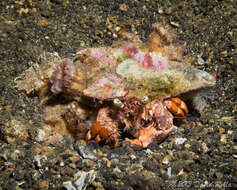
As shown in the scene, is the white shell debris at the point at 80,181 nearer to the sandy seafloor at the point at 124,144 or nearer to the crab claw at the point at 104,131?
the sandy seafloor at the point at 124,144

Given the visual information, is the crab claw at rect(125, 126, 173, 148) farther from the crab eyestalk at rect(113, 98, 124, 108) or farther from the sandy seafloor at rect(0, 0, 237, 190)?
the crab eyestalk at rect(113, 98, 124, 108)

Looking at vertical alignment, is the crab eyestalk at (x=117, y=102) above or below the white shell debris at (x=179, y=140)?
above

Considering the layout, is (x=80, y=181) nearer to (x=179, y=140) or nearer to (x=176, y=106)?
(x=179, y=140)

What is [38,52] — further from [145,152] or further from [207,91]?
[207,91]

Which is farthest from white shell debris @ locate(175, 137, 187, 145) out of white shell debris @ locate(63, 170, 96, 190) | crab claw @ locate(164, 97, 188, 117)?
white shell debris @ locate(63, 170, 96, 190)

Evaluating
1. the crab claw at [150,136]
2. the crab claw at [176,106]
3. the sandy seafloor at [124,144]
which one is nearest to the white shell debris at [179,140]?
the sandy seafloor at [124,144]

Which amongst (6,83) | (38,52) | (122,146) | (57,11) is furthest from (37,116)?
(57,11)
